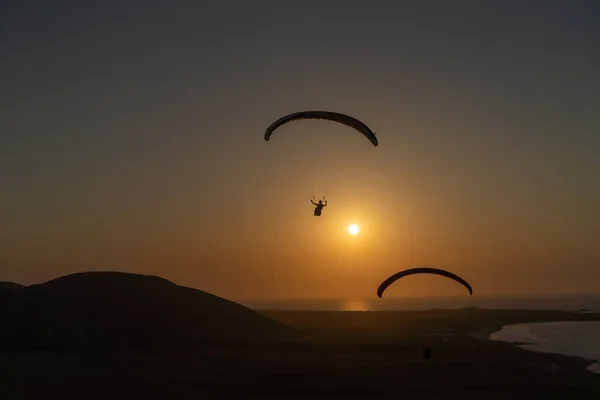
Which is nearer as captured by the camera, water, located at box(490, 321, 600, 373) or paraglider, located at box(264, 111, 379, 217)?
paraglider, located at box(264, 111, 379, 217)

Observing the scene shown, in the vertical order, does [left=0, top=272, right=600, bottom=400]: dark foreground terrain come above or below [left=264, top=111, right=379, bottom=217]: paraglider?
below

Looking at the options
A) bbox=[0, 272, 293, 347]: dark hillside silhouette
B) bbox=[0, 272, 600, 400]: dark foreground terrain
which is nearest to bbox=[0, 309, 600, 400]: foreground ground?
bbox=[0, 272, 600, 400]: dark foreground terrain

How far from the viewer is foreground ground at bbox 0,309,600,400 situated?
30.5 metres

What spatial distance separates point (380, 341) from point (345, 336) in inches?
199

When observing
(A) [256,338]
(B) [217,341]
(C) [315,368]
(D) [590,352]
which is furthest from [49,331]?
(D) [590,352]

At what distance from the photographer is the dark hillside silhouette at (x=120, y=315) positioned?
43750mm

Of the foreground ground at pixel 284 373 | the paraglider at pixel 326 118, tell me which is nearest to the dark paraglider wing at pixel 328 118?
the paraglider at pixel 326 118

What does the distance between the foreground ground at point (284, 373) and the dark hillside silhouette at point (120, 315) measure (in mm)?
2711

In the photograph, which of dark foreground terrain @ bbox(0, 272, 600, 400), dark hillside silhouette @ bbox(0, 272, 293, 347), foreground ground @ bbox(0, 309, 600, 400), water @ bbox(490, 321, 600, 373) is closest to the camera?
foreground ground @ bbox(0, 309, 600, 400)

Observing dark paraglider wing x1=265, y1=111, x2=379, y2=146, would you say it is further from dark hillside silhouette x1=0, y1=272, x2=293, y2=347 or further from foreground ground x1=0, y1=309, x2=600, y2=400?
dark hillside silhouette x1=0, y1=272, x2=293, y2=347

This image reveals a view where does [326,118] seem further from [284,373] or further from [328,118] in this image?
[284,373]

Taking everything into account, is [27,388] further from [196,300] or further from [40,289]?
[196,300]

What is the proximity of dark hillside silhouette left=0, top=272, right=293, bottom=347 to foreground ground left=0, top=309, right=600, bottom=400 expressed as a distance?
8.89 ft

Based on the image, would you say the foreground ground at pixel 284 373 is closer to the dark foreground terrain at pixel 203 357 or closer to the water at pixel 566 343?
the dark foreground terrain at pixel 203 357
